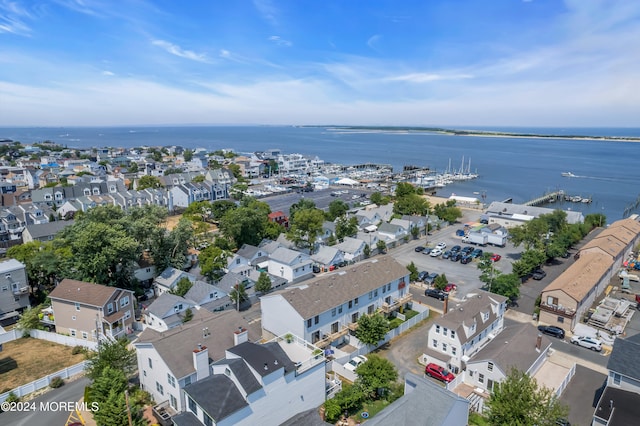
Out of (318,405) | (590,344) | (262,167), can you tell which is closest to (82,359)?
(318,405)

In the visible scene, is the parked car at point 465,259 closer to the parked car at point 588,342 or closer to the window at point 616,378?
the parked car at point 588,342

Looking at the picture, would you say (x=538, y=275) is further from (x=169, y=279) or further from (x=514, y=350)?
(x=169, y=279)

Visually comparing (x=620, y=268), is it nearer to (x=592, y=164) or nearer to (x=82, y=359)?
(x=82, y=359)

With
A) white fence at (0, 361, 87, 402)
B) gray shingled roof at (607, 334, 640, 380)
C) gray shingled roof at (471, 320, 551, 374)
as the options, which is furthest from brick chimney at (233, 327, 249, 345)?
gray shingled roof at (607, 334, 640, 380)

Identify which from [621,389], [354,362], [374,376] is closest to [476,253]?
[621,389]

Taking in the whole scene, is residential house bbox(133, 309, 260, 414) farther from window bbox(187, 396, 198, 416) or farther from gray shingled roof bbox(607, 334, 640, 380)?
gray shingled roof bbox(607, 334, 640, 380)

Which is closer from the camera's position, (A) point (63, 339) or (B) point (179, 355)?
(B) point (179, 355)
